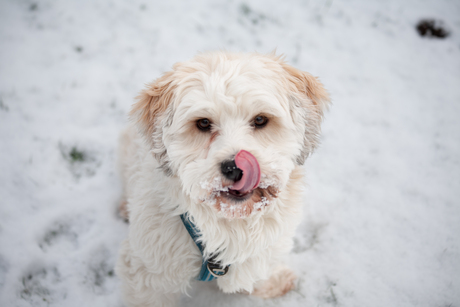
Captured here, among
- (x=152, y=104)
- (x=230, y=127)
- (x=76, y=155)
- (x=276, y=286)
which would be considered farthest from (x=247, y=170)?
(x=76, y=155)

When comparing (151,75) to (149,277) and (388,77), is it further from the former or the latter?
(388,77)

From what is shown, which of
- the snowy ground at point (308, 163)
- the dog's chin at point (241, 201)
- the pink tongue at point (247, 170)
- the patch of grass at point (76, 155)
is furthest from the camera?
the patch of grass at point (76, 155)

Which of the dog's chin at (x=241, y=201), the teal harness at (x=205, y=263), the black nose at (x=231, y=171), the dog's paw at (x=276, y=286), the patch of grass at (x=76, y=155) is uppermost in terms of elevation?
the black nose at (x=231, y=171)

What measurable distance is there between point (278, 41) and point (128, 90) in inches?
86.8

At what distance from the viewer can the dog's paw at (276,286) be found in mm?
2389

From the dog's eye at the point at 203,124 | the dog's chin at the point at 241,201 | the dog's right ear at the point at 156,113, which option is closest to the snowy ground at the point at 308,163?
the dog's chin at the point at 241,201

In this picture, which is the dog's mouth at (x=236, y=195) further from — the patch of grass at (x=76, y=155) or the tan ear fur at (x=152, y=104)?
the patch of grass at (x=76, y=155)

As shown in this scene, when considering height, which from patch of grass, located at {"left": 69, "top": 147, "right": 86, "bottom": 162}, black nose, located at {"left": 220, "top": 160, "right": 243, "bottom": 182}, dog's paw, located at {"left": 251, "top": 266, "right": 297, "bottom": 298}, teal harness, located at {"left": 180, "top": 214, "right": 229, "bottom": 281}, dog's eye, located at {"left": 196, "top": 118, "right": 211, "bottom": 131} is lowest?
dog's paw, located at {"left": 251, "top": 266, "right": 297, "bottom": 298}

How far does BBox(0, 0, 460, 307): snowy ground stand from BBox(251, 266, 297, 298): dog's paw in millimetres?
66

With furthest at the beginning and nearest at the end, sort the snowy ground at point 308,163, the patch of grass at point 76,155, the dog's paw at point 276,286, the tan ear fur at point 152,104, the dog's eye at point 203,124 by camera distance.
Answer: the patch of grass at point 76,155
the snowy ground at point 308,163
the dog's paw at point 276,286
the tan ear fur at point 152,104
the dog's eye at point 203,124

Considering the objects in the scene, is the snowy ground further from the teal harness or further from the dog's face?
the dog's face

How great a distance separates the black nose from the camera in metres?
1.33

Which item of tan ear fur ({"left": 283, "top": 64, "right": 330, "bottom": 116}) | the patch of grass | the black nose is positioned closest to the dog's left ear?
tan ear fur ({"left": 283, "top": 64, "right": 330, "bottom": 116})

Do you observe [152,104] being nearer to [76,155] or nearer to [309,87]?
[309,87]
